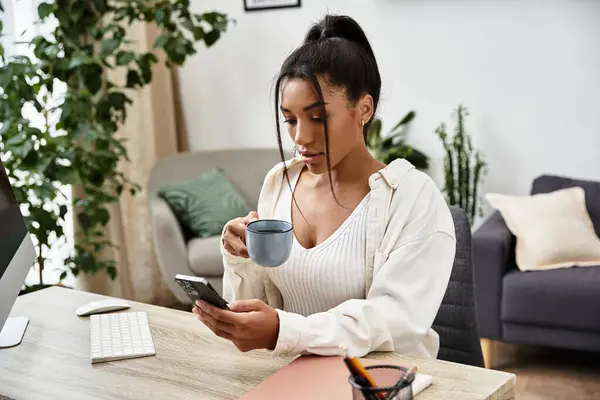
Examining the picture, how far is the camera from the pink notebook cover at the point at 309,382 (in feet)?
4.46

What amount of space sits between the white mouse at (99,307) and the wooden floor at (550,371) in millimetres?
1688

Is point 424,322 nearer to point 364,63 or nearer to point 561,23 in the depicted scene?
point 364,63

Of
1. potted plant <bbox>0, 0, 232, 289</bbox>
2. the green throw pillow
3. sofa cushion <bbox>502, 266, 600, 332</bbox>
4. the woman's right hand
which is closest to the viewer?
the woman's right hand

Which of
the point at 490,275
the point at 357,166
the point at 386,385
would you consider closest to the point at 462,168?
the point at 490,275

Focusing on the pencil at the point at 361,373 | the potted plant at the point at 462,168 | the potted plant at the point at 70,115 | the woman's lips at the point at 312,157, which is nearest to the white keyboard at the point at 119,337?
the woman's lips at the point at 312,157

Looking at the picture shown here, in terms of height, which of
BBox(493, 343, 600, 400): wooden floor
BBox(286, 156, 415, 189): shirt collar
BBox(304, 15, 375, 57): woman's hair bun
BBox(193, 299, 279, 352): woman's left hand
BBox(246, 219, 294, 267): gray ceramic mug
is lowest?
BBox(493, 343, 600, 400): wooden floor

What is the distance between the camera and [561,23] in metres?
3.73

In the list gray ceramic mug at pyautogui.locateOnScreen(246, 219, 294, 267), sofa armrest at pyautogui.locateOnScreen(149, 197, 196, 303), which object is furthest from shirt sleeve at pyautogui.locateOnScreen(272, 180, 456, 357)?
sofa armrest at pyautogui.locateOnScreen(149, 197, 196, 303)

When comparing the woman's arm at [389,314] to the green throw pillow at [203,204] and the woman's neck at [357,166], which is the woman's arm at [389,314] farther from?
the green throw pillow at [203,204]

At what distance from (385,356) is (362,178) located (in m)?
0.41

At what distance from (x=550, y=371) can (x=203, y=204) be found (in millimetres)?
1668

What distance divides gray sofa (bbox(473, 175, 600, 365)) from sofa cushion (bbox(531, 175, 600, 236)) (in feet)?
0.98

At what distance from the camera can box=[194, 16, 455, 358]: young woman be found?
5.00 ft

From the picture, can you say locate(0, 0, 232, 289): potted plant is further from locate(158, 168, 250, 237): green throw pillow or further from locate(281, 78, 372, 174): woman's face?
locate(281, 78, 372, 174): woman's face
